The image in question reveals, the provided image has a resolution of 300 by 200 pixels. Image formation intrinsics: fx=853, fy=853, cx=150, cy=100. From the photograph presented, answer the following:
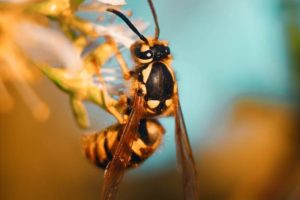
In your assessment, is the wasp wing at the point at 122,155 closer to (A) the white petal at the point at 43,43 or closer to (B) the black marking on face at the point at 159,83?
(B) the black marking on face at the point at 159,83

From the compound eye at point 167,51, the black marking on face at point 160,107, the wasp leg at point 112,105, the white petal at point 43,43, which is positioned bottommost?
the black marking on face at point 160,107

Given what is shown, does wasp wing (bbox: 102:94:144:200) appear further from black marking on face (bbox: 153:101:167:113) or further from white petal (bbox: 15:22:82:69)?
white petal (bbox: 15:22:82:69)

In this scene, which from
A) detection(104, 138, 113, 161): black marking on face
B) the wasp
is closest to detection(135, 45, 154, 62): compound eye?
the wasp

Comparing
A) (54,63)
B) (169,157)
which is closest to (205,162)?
(169,157)

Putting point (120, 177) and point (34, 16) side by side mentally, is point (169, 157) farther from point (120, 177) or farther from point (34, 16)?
point (120, 177)

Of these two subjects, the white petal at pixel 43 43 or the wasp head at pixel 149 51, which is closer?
the wasp head at pixel 149 51

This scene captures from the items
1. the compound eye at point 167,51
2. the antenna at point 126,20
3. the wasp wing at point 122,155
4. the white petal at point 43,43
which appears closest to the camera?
the wasp wing at point 122,155

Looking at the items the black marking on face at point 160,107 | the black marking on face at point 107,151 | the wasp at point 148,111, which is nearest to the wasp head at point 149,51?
the wasp at point 148,111

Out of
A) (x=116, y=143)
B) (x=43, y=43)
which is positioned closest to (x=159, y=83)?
(x=116, y=143)
